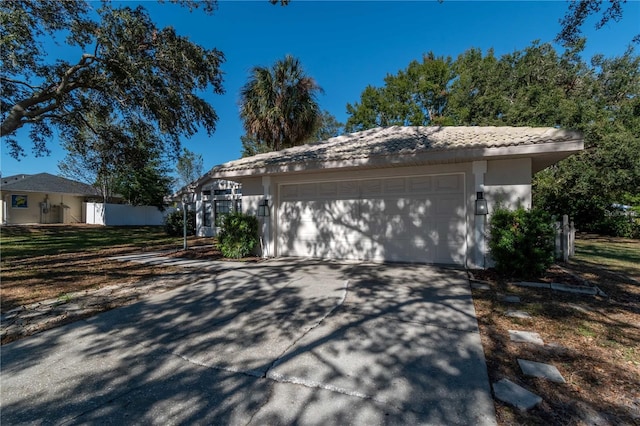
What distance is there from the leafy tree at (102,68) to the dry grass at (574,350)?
9.49m

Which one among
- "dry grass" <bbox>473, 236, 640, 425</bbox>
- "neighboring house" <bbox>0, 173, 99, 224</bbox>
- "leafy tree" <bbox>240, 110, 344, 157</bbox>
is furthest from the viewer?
"leafy tree" <bbox>240, 110, 344, 157</bbox>

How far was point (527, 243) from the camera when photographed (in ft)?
17.2

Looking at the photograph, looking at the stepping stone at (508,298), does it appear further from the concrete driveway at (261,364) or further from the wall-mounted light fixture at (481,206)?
the wall-mounted light fixture at (481,206)

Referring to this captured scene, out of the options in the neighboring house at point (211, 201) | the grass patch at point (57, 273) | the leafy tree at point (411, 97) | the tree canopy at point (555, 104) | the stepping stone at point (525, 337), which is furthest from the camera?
the leafy tree at point (411, 97)

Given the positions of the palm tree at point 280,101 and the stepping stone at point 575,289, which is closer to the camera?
the stepping stone at point 575,289

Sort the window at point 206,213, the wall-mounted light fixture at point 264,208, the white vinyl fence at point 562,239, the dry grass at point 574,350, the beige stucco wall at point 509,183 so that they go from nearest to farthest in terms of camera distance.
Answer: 1. the dry grass at point 574,350
2. the beige stucco wall at point 509,183
3. the white vinyl fence at point 562,239
4. the wall-mounted light fixture at point 264,208
5. the window at point 206,213

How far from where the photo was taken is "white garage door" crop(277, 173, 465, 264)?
21.5 ft

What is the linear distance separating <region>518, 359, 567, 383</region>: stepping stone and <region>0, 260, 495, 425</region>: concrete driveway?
12.6 inches

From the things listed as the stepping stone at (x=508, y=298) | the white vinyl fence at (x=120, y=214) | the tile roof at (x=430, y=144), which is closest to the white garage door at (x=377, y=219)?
the tile roof at (x=430, y=144)

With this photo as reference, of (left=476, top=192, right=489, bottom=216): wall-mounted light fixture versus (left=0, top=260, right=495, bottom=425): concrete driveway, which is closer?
(left=0, top=260, right=495, bottom=425): concrete driveway

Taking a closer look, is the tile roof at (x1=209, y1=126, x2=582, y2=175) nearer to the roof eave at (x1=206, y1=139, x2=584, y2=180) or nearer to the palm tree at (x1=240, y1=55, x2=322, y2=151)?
the roof eave at (x1=206, y1=139, x2=584, y2=180)

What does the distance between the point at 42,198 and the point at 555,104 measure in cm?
3408

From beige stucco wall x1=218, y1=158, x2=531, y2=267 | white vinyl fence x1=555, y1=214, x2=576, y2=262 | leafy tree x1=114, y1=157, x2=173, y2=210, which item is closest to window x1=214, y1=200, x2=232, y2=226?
leafy tree x1=114, y1=157, x2=173, y2=210

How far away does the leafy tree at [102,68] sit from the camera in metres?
7.52
